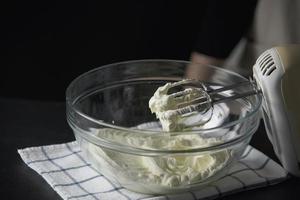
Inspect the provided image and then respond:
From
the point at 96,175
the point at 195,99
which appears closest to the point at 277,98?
the point at 195,99

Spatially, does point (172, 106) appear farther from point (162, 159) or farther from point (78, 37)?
point (78, 37)

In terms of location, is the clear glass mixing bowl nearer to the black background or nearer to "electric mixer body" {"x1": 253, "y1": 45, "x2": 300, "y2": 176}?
"electric mixer body" {"x1": 253, "y1": 45, "x2": 300, "y2": 176}

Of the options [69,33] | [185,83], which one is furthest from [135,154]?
[69,33]

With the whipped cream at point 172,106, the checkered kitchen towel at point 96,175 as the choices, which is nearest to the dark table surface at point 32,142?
the checkered kitchen towel at point 96,175

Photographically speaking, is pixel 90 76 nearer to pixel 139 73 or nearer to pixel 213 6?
pixel 139 73

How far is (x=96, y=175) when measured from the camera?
75 cm

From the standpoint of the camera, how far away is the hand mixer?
725mm

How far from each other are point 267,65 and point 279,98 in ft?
0.15

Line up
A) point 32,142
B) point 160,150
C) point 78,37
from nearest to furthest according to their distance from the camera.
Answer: point 160,150, point 32,142, point 78,37

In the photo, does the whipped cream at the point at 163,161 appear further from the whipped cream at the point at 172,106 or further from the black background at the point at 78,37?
the black background at the point at 78,37

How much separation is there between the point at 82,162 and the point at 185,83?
0.18 m

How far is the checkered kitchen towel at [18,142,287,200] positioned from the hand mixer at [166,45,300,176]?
41mm

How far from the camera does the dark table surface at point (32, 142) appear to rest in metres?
0.72

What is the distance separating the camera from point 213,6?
112 cm
